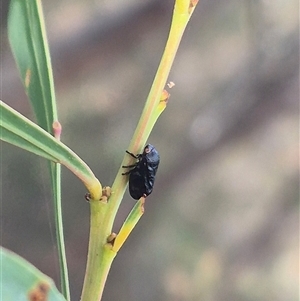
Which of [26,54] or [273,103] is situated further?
[273,103]

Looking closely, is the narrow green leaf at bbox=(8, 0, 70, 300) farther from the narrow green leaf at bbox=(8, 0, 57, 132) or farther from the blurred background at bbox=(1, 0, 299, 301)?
the blurred background at bbox=(1, 0, 299, 301)

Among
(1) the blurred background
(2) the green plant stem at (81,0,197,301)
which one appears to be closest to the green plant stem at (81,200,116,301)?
(2) the green plant stem at (81,0,197,301)

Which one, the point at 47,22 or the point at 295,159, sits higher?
the point at 295,159

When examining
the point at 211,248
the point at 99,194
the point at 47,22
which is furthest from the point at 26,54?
the point at 211,248

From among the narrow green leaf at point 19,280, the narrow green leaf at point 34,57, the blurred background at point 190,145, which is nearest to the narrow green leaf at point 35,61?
the narrow green leaf at point 34,57

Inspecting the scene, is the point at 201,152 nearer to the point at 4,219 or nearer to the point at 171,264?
the point at 171,264

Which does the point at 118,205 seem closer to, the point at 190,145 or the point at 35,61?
the point at 35,61
